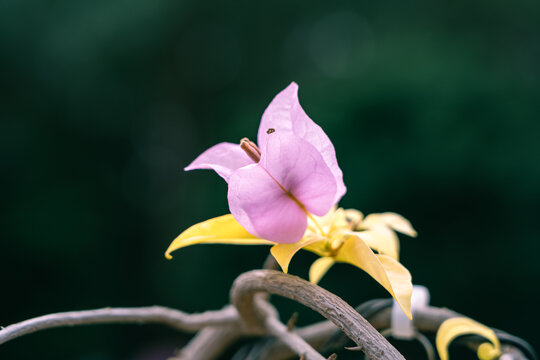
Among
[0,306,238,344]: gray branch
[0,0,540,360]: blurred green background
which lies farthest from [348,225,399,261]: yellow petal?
[0,0,540,360]: blurred green background

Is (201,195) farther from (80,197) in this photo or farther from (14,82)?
(14,82)

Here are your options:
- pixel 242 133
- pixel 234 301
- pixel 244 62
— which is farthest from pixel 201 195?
pixel 234 301

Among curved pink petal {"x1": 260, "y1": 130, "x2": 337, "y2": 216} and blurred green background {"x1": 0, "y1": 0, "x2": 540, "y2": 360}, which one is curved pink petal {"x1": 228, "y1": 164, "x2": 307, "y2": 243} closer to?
curved pink petal {"x1": 260, "y1": 130, "x2": 337, "y2": 216}

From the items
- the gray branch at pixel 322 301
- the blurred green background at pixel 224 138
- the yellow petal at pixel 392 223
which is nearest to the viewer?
the gray branch at pixel 322 301

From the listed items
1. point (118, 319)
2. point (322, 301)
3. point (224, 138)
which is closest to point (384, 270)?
point (322, 301)

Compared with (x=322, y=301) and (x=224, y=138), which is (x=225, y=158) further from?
(x=224, y=138)

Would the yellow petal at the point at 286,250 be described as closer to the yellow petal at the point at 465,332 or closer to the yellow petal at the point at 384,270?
the yellow petal at the point at 384,270

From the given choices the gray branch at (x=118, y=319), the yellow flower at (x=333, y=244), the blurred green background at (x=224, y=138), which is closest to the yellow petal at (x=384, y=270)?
the yellow flower at (x=333, y=244)

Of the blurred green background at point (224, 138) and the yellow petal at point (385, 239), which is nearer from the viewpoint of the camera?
the yellow petal at point (385, 239)
